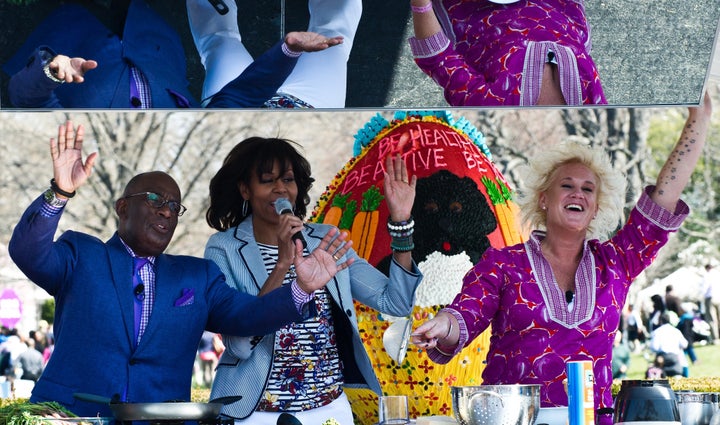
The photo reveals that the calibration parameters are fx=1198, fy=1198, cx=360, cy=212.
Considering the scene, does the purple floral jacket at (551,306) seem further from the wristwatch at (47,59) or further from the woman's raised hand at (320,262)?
the wristwatch at (47,59)

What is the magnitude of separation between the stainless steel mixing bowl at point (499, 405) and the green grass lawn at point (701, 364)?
1422 cm

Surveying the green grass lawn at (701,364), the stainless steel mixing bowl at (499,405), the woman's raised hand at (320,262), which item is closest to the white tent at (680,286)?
the green grass lawn at (701,364)

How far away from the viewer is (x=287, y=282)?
16.2ft

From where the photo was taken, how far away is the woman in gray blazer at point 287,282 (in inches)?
187

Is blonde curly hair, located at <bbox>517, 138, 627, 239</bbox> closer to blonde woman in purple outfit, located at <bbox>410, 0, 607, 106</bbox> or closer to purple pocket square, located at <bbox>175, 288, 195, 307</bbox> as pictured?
blonde woman in purple outfit, located at <bbox>410, 0, 607, 106</bbox>

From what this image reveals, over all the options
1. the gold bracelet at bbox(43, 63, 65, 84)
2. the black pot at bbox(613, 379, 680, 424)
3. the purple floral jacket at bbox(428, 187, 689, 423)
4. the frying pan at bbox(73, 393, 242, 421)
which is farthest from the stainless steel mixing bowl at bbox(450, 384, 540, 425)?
the gold bracelet at bbox(43, 63, 65, 84)

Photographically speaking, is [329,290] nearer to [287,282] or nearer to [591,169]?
[287,282]

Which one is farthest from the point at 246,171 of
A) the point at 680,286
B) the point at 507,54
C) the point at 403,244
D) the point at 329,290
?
the point at 680,286

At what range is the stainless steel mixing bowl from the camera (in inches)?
138

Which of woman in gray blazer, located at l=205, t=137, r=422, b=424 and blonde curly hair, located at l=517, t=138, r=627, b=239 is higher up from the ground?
blonde curly hair, located at l=517, t=138, r=627, b=239

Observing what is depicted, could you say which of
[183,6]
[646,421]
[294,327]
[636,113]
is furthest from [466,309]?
[636,113]

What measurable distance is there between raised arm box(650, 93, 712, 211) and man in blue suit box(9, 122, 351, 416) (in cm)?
129

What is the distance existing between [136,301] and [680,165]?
2.21 m

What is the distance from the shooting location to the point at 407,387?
5.48 metres
